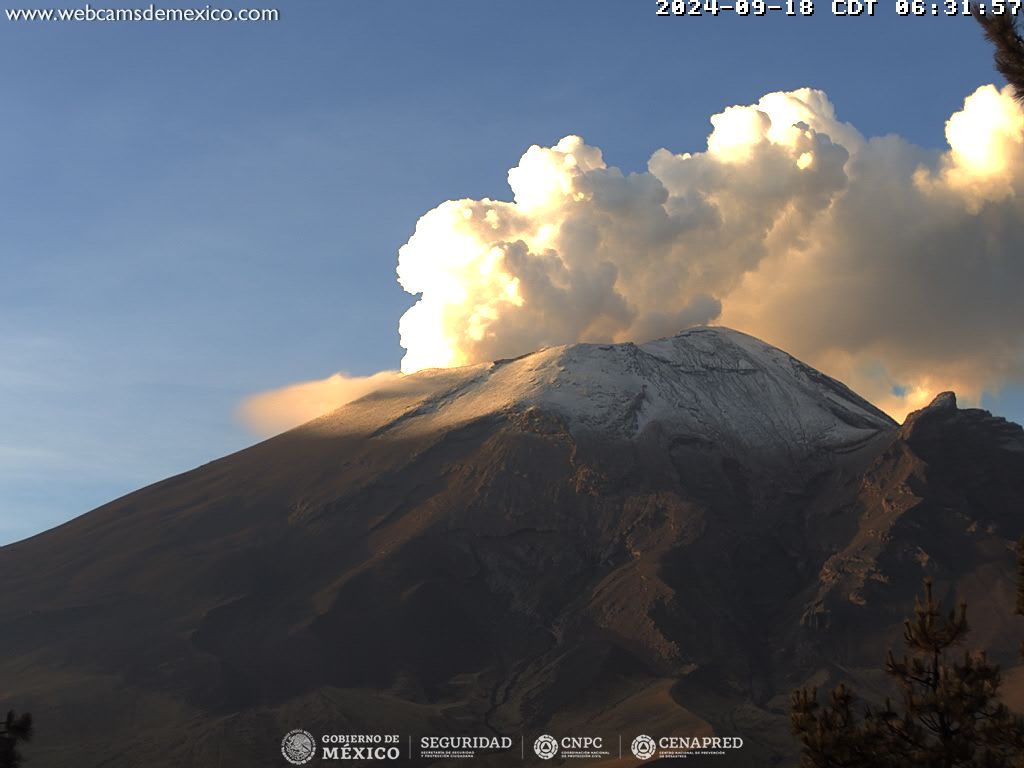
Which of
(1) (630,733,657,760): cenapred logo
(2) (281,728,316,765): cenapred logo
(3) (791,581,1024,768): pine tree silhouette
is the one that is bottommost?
(3) (791,581,1024,768): pine tree silhouette

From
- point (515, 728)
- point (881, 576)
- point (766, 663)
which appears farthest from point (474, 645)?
point (881, 576)

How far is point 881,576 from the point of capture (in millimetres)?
197625

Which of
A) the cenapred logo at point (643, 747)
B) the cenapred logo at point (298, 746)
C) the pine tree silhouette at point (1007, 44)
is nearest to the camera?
the pine tree silhouette at point (1007, 44)

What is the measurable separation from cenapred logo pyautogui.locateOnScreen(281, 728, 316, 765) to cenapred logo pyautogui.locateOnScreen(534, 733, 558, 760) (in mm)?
26510

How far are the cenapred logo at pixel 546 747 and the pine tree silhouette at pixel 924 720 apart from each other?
12894cm

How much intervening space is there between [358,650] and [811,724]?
162 m

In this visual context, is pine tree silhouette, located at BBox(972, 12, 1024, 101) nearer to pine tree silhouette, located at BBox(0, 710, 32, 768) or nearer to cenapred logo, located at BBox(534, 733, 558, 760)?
pine tree silhouette, located at BBox(0, 710, 32, 768)

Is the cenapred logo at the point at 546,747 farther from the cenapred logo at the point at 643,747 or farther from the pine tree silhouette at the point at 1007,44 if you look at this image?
the pine tree silhouette at the point at 1007,44

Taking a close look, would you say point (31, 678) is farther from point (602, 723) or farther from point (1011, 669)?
point (1011, 669)

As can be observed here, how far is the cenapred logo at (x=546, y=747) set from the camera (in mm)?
160500

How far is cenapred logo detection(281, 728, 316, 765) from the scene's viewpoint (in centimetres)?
15675

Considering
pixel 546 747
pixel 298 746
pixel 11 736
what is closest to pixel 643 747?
pixel 546 747

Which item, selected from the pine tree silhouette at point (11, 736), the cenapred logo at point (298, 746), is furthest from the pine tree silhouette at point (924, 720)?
the cenapred logo at point (298, 746)

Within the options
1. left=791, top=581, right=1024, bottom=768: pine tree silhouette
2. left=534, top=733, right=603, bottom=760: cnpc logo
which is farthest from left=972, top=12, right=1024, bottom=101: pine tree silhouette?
left=534, top=733, right=603, bottom=760: cnpc logo
